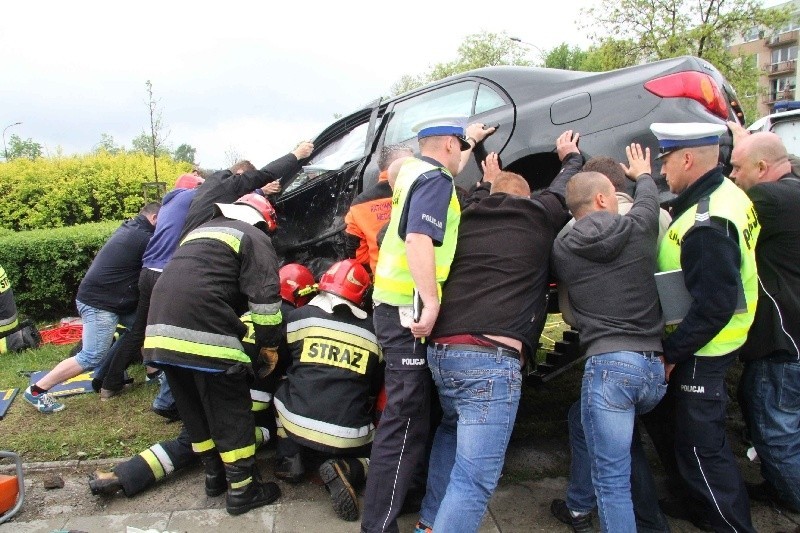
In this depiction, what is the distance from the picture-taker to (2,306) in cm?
604

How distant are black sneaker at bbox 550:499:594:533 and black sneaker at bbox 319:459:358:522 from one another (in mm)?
1063

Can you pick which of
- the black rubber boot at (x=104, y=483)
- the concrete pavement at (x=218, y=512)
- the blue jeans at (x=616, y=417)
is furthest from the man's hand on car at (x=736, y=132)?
the black rubber boot at (x=104, y=483)

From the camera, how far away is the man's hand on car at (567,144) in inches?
135

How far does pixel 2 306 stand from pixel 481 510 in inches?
217

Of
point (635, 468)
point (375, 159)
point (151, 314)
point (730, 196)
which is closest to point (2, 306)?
point (151, 314)

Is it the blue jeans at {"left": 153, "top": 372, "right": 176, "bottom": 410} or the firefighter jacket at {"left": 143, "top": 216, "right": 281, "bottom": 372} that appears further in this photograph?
the blue jeans at {"left": 153, "top": 372, "right": 176, "bottom": 410}

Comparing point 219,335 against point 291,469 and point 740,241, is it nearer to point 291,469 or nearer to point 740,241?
point 291,469

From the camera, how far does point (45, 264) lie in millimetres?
7461

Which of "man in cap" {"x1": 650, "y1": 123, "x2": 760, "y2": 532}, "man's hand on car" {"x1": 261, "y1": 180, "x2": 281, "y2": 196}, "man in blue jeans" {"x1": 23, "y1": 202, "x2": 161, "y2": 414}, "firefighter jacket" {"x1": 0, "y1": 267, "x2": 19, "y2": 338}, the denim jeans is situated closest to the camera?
"man in cap" {"x1": 650, "y1": 123, "x2": 760, "y2": 532}

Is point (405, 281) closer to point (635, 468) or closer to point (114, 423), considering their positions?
point (635, 468)

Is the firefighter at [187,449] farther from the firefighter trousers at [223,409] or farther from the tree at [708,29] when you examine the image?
the tree at [708,29]

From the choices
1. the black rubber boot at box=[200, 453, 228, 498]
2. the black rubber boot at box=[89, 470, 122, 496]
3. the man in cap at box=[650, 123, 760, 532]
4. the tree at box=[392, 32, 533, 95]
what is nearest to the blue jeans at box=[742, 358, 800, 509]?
the man in cap at box=[650, 123, 760, 532]

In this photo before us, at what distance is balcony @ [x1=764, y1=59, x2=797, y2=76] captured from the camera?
53031 millimetres

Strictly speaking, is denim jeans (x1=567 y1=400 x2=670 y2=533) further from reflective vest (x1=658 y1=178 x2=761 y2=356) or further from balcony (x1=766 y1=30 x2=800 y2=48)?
balcony (x1=766 y1=30 x2=800 y2=48)
